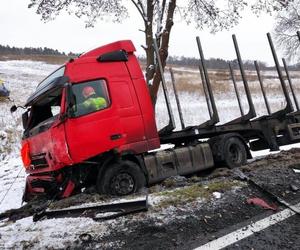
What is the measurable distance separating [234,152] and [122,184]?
3.31 m

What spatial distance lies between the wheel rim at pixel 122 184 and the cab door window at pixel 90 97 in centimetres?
130

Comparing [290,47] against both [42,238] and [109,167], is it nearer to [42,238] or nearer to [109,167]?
[109,167]

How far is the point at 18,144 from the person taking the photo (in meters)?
19.0

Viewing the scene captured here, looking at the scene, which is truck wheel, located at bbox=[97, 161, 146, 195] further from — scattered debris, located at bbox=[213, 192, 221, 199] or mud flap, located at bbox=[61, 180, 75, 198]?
scattered debris, located at bbox=[213, 192, 221, 199]

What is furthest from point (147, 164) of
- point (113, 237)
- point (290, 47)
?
point (290, 47)

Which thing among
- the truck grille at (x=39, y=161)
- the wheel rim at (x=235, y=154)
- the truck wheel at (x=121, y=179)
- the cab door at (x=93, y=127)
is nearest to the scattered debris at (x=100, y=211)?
the cab door at (x=93, y=127)

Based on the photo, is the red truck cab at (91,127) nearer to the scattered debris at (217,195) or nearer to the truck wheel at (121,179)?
the truck wheel at (121,179)

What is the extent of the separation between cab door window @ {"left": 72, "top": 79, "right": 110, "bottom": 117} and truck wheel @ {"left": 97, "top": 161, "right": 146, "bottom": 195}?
111cm

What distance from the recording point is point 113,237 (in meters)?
5.02

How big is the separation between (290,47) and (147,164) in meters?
34.6

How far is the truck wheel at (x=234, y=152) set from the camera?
32.1ft

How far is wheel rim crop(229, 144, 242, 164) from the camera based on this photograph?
9969 millimetres

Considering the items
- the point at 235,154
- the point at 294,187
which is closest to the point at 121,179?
the point at 294,187

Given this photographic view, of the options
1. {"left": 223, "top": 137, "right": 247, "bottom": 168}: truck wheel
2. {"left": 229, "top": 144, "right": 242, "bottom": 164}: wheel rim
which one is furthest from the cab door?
{"left": 229, "top": 144, "right": 242, "bottom": 164}: wheel rim
